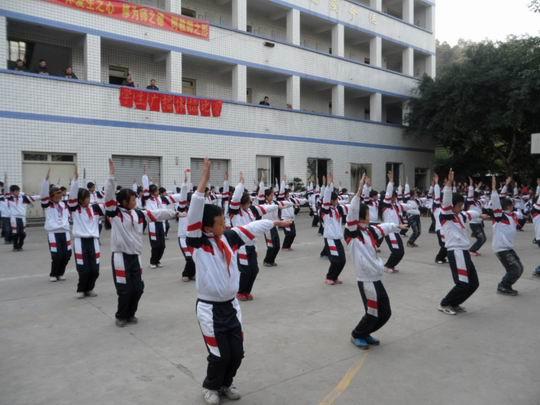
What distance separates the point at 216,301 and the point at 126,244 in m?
2.45

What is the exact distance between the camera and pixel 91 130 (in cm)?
1694

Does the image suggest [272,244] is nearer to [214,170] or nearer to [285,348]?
[285,348]

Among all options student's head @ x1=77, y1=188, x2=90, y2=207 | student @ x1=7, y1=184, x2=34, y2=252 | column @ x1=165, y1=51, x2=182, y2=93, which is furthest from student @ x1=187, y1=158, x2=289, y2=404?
column @ x1=165, y1=51, x2=182, y2=93

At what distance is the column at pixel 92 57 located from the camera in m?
16.9

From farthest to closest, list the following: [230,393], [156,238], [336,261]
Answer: [156,238]
[336,261]
[230,393]

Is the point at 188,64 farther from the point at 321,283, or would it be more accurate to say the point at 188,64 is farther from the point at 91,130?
the point at 321,283

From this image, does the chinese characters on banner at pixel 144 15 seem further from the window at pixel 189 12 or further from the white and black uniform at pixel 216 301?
the white and black uniform at pixel 216 301

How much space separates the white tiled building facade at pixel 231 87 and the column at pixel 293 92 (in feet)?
0.27

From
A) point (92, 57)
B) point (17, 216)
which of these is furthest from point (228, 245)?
point (92, 57)

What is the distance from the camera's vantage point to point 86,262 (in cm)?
697

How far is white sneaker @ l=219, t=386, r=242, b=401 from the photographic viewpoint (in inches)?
147

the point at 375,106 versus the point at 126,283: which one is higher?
the point at 375,106

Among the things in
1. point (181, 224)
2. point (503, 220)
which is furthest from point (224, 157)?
point (503, 220)

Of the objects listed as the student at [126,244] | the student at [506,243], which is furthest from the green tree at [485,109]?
the student at [126,244]
